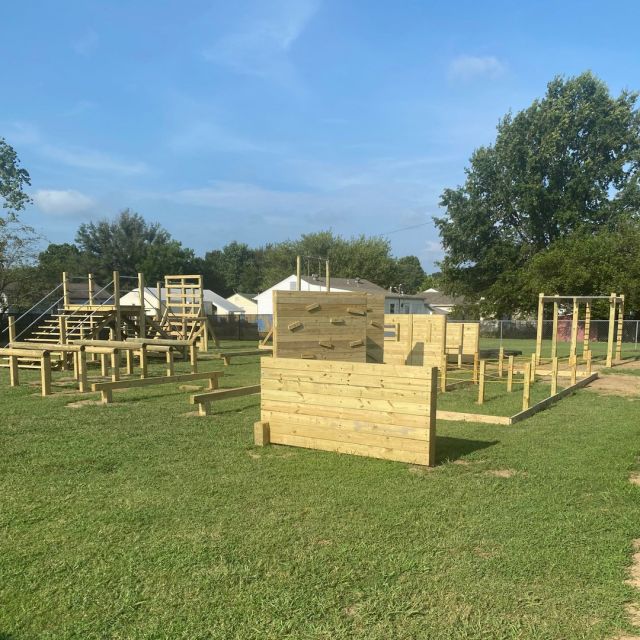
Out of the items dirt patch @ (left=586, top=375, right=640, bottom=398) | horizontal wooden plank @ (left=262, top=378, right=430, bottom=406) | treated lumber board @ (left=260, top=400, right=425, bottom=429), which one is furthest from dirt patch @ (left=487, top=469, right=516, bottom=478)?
dirt patch @ (left=586, top=375, right=640, bottom=398)

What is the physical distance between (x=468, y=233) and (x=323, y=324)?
123 ft

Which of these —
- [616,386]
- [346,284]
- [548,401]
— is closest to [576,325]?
[616,386]

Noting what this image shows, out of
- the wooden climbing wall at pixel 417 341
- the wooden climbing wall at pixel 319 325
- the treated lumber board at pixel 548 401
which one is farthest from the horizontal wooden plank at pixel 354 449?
the wooden climbing wall at pixel 417 341

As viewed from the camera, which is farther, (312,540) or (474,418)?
(474,418)

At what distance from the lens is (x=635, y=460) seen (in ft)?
20.8

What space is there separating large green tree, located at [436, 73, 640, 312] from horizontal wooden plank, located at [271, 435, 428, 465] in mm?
37528

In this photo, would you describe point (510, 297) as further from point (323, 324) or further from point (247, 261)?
point (247, 261)

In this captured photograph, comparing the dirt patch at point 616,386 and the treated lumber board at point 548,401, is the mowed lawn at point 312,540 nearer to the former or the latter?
the treated lumber board at point 548,401

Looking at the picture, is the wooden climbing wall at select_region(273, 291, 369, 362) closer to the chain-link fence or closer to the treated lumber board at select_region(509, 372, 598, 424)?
the treated lumber board at select_region(509, 372, 598, 424)

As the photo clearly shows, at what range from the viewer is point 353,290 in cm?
4953

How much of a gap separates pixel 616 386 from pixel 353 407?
951 centimetres

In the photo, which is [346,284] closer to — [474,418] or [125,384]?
[125,384]

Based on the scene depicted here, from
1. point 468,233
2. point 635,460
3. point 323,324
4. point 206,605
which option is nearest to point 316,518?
point 206,605

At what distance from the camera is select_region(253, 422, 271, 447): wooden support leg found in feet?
23.2
